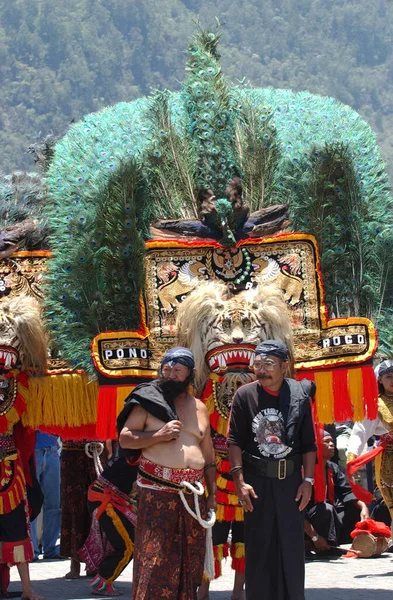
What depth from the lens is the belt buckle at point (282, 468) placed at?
294 inches

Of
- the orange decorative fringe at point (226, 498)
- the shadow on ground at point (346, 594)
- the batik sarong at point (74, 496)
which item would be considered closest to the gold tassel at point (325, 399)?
the orange decorative fringe at point (226, 498)

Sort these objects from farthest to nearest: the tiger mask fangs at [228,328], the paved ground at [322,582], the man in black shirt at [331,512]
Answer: the man in black shirt at [331,512] < the paved ground at [322,582] < the tiger mask fangs at [228,328]

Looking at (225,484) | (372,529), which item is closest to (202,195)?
(225,484)

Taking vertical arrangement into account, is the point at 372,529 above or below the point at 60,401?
below

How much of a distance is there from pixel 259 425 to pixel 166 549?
882 millimetres

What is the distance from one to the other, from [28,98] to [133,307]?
245ft

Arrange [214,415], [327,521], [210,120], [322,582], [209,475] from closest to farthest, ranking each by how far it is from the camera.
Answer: [209,475], [214,415], [210,120], [322,582], [327,521]

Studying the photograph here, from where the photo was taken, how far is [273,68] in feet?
307

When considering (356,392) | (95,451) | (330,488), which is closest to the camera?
(356,392)

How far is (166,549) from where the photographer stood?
7.45m

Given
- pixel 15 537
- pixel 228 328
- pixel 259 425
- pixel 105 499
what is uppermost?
pixel 228 328

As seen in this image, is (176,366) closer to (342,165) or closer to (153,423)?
(153,423)

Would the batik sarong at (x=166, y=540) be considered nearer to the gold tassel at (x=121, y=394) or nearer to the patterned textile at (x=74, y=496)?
the gold tassel at (x=121, y=394)

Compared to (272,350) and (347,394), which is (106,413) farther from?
(272,350)
